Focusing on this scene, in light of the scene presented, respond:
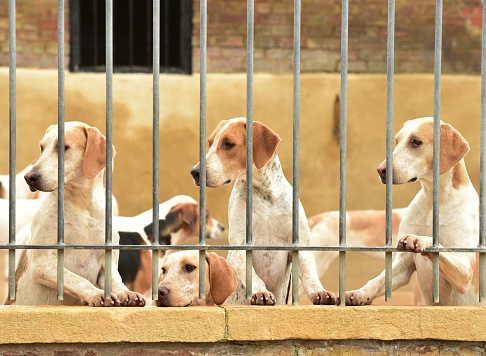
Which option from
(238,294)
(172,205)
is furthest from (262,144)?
(172,205)

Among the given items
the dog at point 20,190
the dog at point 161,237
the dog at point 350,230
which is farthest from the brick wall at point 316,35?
the dog at point 161,237

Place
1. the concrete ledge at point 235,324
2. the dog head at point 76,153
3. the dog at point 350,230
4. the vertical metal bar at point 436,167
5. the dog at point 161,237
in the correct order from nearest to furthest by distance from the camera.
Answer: the concrete ledge at point 235,324, the vertical metal bar at point 436,167, the dog head at point 76,153, the dog at point 161,237, the dog at point 350,230

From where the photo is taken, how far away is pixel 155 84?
466 cm

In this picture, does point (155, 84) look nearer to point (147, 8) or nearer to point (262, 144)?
point (262, 144)

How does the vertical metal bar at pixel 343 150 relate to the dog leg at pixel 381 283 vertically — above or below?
above

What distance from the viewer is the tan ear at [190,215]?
25.7 feet

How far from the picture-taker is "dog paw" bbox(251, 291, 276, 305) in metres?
4.84

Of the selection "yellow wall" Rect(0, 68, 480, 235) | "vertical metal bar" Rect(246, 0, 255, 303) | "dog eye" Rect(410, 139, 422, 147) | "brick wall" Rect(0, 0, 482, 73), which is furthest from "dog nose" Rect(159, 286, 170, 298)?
"brick wall" Rect(0, 0, 482, 73)

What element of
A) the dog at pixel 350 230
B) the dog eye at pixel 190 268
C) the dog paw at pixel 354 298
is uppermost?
the dog eye at pixel 190 268

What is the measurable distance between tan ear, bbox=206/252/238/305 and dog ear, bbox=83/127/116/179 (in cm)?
62

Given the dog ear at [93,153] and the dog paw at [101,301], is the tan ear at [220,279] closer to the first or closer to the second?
the dog paw at [101,301]

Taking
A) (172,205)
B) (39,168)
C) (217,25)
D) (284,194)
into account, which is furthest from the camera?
(217,25)

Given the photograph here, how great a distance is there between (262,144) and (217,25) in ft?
18.1

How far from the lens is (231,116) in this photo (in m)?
10.8
